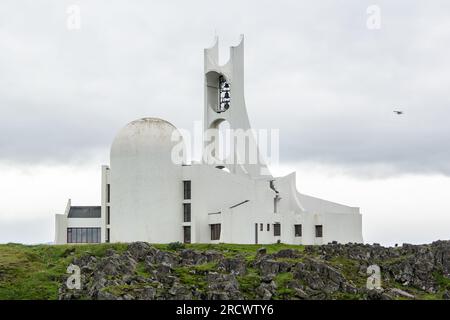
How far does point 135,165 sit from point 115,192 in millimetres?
3252

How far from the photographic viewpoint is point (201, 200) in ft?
268

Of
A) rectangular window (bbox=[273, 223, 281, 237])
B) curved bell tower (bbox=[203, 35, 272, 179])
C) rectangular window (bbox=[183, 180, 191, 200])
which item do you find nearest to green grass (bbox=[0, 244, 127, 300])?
rectangular window (bbox=[183, 180, 191, 200])

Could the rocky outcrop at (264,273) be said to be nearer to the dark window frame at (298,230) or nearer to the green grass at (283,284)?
the green grass at (283,284)

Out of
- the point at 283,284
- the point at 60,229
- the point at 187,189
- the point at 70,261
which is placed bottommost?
the point at 283,284

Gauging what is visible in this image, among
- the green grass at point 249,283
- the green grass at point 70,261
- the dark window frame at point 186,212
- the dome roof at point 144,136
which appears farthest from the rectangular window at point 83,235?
the green grass at point 249,283

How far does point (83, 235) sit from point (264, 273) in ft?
91.0

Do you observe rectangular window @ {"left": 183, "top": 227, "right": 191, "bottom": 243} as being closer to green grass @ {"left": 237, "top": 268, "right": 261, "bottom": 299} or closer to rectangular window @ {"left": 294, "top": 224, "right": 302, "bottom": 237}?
rectangular window @ {"left": 294, "top": 224, "right": 302, "bottom": 237}

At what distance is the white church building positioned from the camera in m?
80.1

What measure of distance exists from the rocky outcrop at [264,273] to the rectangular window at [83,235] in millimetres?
15777

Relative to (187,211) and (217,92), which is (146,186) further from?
(217,92)

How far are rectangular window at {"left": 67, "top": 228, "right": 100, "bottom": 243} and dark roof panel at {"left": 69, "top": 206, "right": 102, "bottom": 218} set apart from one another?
1312 mm

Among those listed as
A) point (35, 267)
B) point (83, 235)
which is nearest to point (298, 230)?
point (83, 235)
